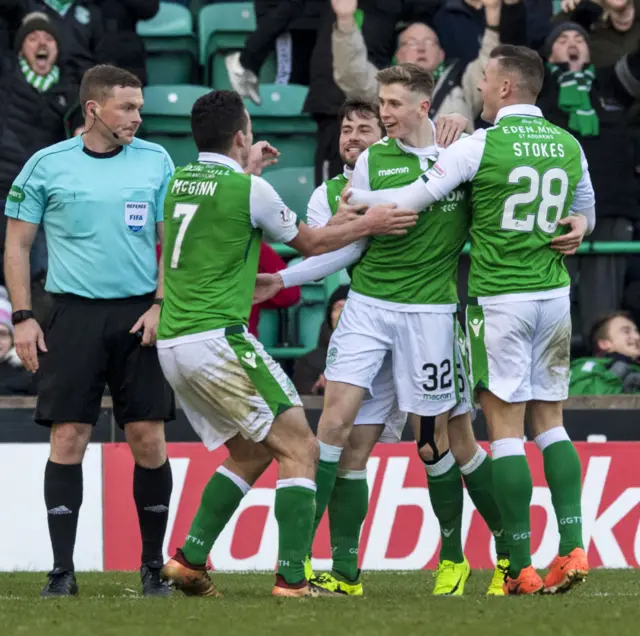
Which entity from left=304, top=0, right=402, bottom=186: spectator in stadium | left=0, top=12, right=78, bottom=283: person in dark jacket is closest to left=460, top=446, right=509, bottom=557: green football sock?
left=304, top=0, right=402, bottom=186: spectator in stadium

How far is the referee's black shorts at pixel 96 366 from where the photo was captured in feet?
21.1

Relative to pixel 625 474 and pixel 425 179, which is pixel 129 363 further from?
pixel 625 474

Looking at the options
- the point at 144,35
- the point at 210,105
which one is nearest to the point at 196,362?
the point at 210,105

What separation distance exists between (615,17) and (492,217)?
5.84m

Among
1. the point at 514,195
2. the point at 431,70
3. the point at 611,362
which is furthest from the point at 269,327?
the point at 514,195

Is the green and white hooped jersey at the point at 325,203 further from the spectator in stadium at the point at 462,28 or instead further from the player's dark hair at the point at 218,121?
the spectator in stadium at the point at 462,28

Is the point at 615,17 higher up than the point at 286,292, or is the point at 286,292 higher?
the point at 615,17

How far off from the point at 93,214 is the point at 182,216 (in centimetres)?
56

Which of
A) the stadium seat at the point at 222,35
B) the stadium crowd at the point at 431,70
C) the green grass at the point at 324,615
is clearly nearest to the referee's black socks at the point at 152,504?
the green grass at the point at 324,615

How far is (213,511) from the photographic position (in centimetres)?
632

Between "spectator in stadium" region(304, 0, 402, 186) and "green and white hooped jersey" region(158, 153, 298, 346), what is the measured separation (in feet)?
16.9

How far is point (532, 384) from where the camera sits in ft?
21.5

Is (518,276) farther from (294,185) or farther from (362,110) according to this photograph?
(294,185)

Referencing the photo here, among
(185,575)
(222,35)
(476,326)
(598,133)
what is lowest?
(185,575)
